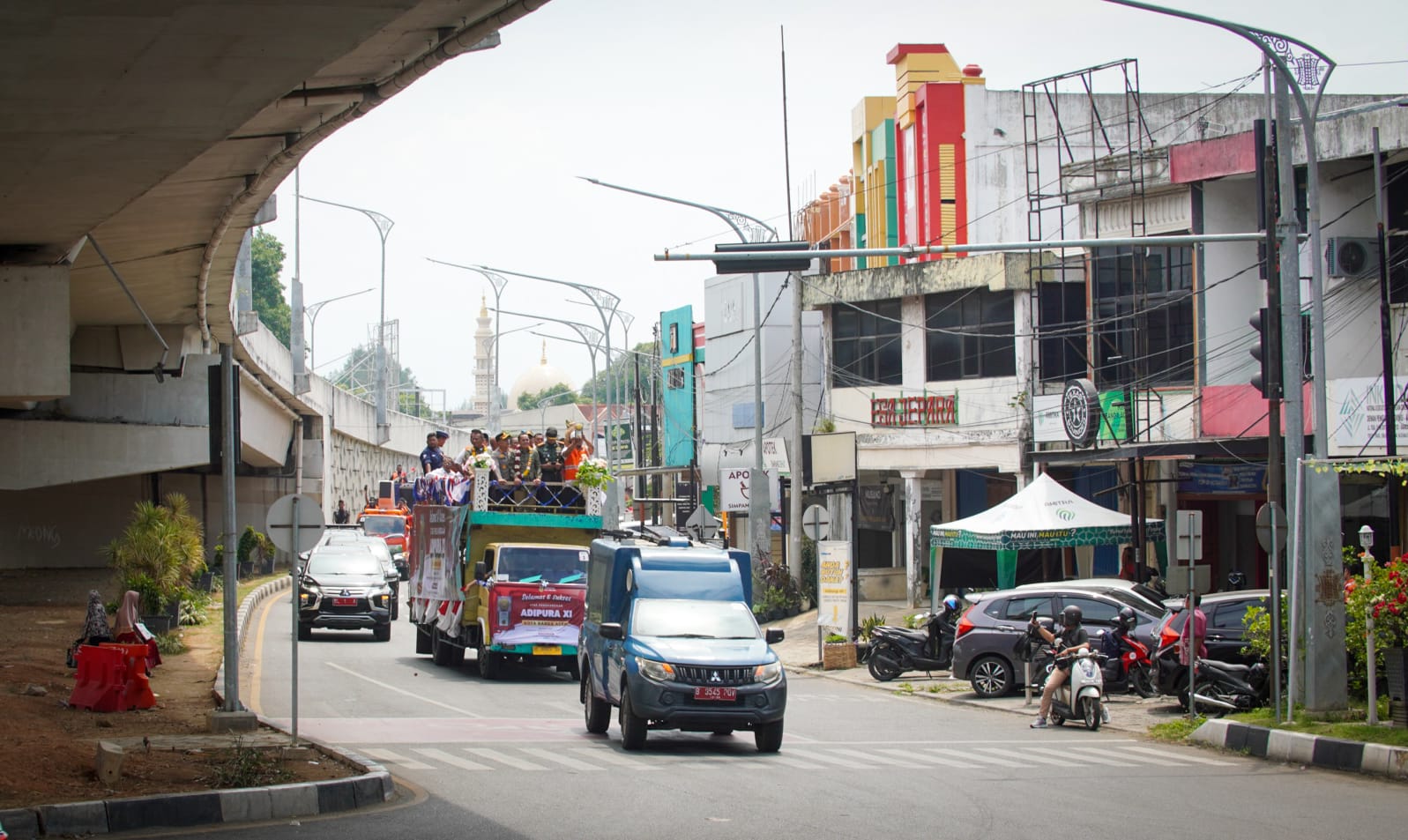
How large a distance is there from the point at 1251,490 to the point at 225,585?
908 inches

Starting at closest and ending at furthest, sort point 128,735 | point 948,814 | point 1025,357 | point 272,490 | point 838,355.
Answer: point 948,814 < point 128,735 < point 1025,357 < point 838,355 < point 272,490

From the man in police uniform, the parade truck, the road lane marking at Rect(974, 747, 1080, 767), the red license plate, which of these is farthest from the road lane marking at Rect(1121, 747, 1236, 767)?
the man in police uniform

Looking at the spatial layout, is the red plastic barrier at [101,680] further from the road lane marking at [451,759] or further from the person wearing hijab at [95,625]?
the road lane marking at [451,759]

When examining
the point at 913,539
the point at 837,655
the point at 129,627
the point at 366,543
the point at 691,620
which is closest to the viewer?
the point at 691,620

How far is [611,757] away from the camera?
15.7 metres

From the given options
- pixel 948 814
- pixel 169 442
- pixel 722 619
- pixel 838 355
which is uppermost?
pixel 838 355

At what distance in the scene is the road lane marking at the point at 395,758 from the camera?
14672 mm

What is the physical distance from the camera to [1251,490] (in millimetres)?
32750

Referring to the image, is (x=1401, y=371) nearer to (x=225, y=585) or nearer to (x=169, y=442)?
(x=225, y=585)

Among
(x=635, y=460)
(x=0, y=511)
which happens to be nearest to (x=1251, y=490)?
(x=0, y=511)

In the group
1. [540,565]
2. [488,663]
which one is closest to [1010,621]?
[540,565]

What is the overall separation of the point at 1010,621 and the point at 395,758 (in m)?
11.3

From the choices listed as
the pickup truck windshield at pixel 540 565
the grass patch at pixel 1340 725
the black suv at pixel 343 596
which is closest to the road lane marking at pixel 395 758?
the pickup truck windshield at pixel 540 565

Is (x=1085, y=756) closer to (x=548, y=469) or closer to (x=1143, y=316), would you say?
(x=548, y=469)
